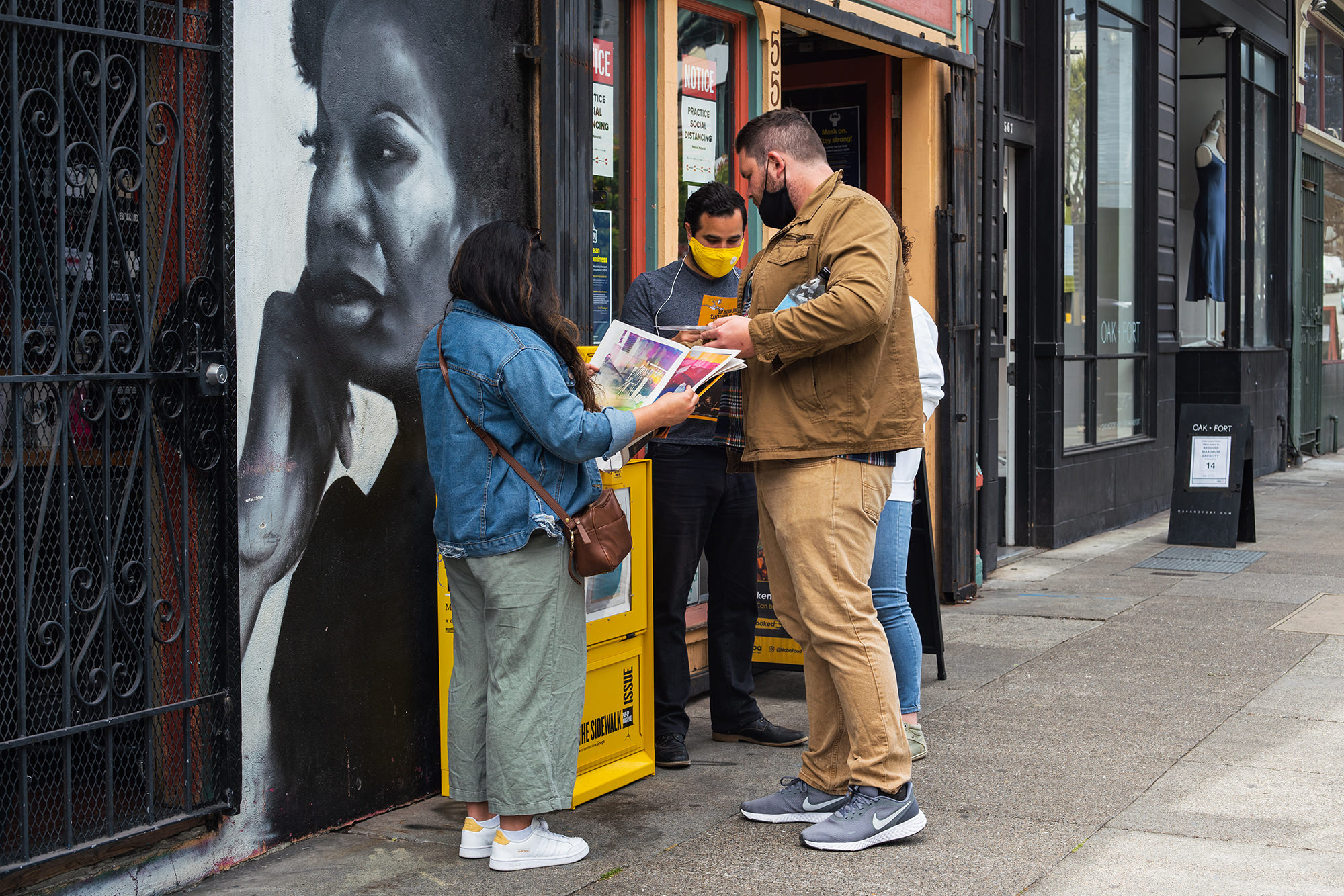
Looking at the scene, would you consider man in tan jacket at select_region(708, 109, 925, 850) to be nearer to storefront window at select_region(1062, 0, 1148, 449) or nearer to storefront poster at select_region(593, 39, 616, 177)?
storefront poster at select_region(593, 39, 616, 177)

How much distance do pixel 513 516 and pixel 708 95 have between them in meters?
3.03

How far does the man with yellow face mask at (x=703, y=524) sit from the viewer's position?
5047 millimetres

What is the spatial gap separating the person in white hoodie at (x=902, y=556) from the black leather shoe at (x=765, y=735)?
1.57ft

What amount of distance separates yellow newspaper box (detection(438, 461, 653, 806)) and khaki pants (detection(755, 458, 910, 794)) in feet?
2.51

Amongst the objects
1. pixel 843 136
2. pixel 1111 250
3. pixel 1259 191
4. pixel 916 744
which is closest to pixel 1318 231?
pixel 1259 191

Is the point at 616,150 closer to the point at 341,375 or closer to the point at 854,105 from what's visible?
the point at 341,375

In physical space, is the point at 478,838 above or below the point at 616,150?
below

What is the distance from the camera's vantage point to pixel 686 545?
16.6 ft

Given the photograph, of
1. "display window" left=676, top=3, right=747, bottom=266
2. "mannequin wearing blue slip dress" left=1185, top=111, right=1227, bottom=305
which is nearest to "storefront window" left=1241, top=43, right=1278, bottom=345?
"mannequin wearing blue slip dress" left=1185, top=111, right=1227, bottom=305

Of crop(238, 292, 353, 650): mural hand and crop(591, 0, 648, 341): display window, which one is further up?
crop(591, 0, 648, 341): display window

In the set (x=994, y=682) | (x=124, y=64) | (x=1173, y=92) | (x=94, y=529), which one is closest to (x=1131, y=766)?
(x=994, y=682)

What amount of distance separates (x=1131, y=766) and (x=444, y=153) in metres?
3.08

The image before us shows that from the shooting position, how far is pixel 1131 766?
486cm

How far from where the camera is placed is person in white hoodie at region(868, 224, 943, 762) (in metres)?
4.84
